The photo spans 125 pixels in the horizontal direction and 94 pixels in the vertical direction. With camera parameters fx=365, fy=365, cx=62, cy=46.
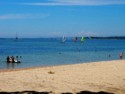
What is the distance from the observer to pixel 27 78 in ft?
64.7

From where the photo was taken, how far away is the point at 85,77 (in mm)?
20594

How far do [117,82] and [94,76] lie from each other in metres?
2.57

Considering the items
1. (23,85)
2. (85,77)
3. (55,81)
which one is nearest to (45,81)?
(55,81)

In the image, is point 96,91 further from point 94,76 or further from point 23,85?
point 94,76

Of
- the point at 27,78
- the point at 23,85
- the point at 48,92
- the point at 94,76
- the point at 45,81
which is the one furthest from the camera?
the point at 94,76

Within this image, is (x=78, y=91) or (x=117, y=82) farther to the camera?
(x=117, y=82)

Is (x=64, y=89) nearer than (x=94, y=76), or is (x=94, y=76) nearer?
(x=64, y=89)

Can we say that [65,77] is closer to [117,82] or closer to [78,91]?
[117,82]

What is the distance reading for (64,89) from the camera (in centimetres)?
1623

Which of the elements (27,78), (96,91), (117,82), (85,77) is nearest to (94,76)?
(85,77)

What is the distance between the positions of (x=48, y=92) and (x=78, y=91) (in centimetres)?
134

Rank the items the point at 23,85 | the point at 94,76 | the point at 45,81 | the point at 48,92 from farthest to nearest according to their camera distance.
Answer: the point at 94,76, the point at 45,81, the point at 23,85, the point at 48,92

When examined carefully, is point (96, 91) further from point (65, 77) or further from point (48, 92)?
point (65, 77)

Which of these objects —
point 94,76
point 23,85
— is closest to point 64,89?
point 23,85
